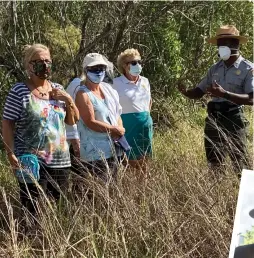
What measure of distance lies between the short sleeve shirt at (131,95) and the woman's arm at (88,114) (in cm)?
66

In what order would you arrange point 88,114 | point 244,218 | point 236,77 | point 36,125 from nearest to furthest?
point 244,218
point 36,125
point 88,114
point 236,77

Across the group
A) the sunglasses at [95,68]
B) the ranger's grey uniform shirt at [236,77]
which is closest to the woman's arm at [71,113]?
the sunglasses at [95,68]

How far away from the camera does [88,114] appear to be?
3.78 meters

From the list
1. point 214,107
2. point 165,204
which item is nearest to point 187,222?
point 165,204

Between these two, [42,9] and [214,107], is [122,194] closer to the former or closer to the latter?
[214,107]

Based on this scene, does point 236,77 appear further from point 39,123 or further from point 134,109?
point 39,123

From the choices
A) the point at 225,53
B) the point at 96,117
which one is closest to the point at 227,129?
the point at 225,53

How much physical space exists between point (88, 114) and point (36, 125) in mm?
531

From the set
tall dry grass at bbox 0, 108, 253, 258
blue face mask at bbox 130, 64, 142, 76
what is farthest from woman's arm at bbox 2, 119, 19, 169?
blue face mask at bbox 130, 64, 142, 76

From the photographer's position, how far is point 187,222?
2777mm

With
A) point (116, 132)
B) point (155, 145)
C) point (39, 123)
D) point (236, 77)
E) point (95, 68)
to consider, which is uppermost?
point (95, 68)

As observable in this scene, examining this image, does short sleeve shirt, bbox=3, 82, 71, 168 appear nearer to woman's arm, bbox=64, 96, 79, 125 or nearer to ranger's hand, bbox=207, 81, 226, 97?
woman's arm, bbox=64, 96, 79, 125

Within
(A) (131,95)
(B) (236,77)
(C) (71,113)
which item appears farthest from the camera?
(A) (131,95)

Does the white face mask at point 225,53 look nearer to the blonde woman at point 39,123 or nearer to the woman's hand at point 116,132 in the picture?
the woman's hand at point 116,132
